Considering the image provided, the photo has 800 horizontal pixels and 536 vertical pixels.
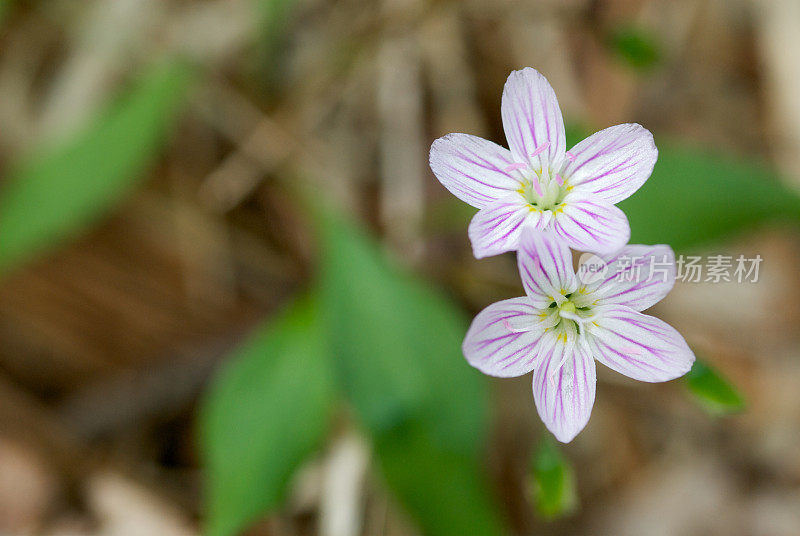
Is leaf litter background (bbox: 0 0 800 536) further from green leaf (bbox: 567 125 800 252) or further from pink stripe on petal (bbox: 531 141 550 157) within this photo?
pink stripe on petal (bbox: 531 141 550 157)

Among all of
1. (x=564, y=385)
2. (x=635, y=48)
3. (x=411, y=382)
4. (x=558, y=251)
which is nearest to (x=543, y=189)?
(x=558, y=251)

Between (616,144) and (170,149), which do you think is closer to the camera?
(616,144)

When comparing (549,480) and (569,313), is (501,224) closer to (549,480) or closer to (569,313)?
(569,313)

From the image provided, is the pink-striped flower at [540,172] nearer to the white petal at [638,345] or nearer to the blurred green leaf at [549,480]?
the white petal at [638,345]

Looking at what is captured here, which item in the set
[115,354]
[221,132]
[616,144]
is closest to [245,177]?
[221,132]

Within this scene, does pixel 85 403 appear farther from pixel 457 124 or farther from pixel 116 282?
pixel 457 124

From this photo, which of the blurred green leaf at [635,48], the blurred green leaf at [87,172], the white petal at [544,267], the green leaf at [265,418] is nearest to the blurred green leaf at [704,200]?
the blurred green leaf at [635,48]
